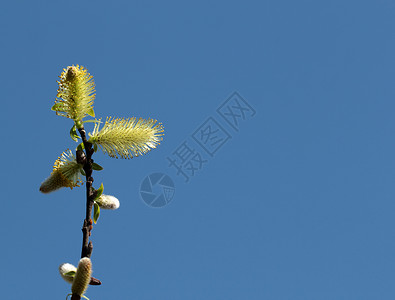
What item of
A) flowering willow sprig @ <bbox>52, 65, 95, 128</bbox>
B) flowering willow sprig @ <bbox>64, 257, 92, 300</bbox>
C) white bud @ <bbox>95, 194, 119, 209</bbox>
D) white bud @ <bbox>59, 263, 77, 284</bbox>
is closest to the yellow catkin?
flowering willow sprig @ <bbox>64, 257, 92, 300</bbox>

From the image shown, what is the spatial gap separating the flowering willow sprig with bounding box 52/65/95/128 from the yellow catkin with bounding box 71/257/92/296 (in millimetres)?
1088

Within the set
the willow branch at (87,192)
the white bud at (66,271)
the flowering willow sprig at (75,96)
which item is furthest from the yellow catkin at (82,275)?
the flowering willow sprig at (75,96)

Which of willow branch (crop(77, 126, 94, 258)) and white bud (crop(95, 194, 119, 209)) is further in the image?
white bud (crop(95, 194, 119, 209))

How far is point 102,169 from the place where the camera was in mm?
3248

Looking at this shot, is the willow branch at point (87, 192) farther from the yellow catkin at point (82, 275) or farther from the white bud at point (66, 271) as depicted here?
the white bud at point (66, 271)

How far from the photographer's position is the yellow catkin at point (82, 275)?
259 cm

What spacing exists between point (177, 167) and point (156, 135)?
2056mm

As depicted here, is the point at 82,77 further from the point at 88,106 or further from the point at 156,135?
the point at 156,135

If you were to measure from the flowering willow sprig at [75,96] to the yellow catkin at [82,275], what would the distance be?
1.09m

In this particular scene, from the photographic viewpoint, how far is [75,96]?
10.9ft

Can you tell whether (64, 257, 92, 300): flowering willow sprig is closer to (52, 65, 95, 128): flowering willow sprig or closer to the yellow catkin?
the yellow catkin

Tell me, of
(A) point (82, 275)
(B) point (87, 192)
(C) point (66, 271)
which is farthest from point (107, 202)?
(A) point (82, 275)

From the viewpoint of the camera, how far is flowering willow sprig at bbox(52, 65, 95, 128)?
331cm

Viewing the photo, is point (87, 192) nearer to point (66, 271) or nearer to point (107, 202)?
point (107, 202)
